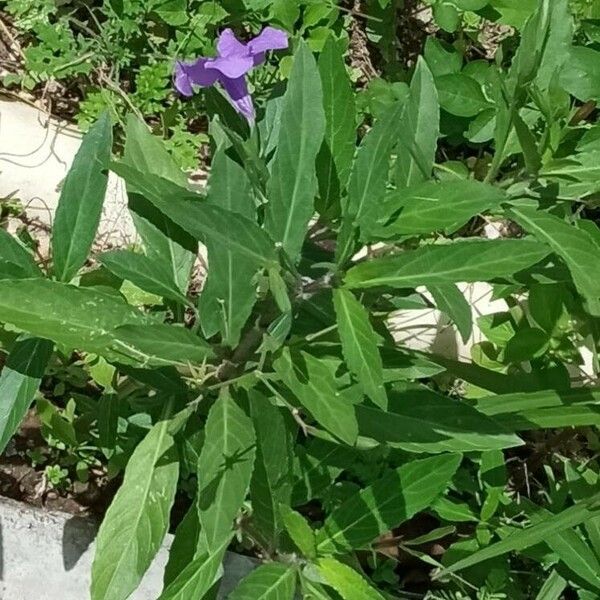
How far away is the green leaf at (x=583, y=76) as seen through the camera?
1.85 meters

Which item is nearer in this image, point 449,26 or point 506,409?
point 506,409

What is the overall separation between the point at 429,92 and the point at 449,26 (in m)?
0.68

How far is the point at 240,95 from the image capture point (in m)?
1.40

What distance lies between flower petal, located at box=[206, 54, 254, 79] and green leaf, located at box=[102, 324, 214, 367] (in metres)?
0.35

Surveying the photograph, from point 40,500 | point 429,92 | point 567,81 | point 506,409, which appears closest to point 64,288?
point 429,92

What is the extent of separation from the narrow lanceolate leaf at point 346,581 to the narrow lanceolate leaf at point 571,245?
1.72ft

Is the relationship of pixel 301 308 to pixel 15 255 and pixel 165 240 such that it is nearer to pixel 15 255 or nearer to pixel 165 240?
pixel 165 240

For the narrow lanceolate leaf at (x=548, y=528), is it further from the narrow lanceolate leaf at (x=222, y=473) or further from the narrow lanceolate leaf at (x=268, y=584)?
the narrow lanceolate leaf at (x=222, y=473)

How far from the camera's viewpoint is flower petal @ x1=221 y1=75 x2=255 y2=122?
4.55 ft

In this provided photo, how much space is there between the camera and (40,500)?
208 centimetres

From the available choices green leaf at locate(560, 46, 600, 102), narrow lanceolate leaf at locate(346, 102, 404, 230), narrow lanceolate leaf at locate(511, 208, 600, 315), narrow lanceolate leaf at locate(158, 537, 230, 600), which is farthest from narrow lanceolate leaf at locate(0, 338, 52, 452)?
green leaf at locate(560, 46, 600, 102)

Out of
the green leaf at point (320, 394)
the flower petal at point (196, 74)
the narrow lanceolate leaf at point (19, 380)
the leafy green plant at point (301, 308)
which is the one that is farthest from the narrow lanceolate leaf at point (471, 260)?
the narrow lanceolate leaf at point (19, 380)

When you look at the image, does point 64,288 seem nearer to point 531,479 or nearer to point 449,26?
point 449,26

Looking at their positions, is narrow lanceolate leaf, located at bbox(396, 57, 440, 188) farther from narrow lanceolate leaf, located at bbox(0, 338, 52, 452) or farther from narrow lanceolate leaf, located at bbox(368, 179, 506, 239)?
narrow lanceolate leaf, located at bbox(0, 338, 52, 452)
